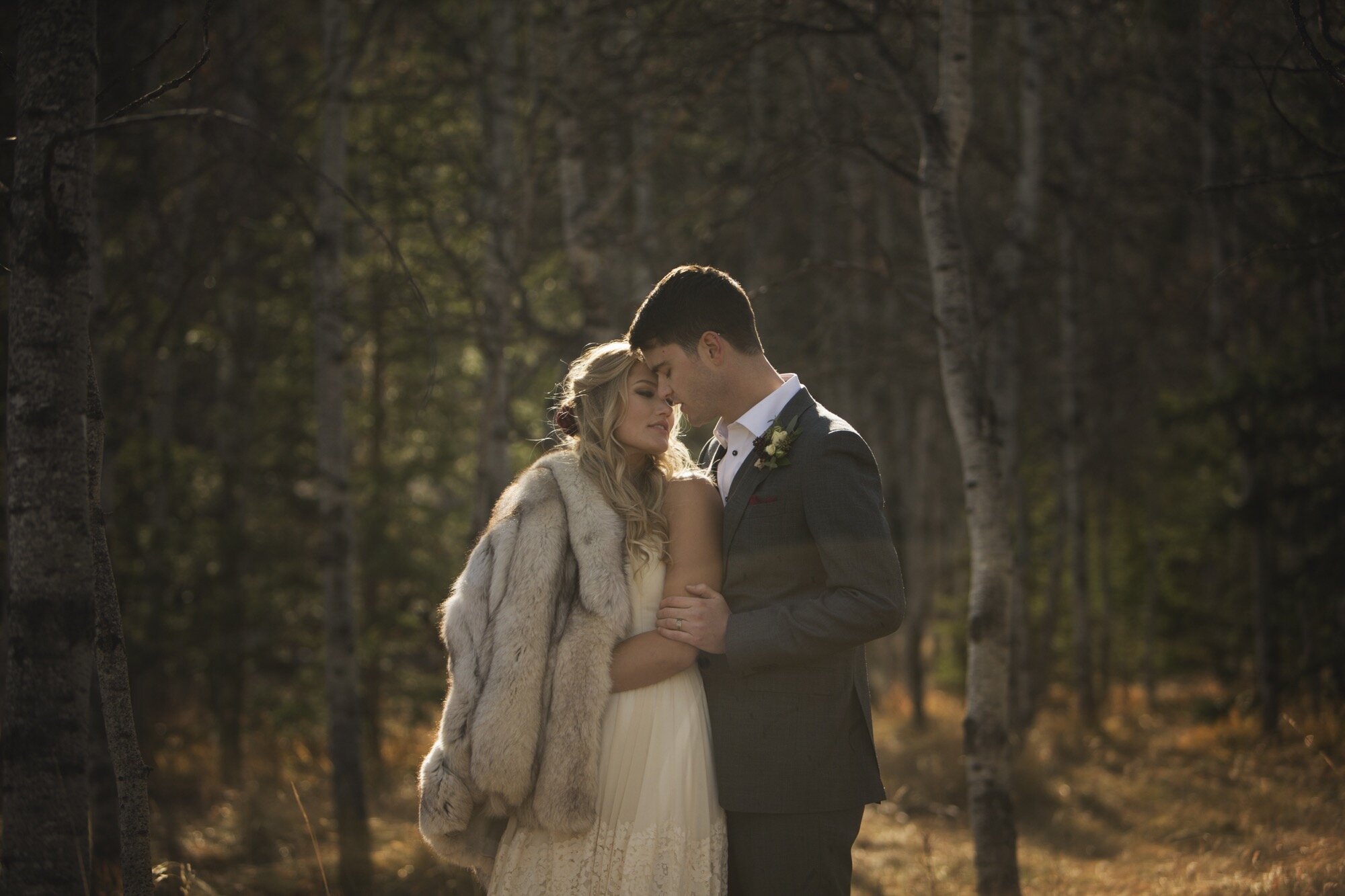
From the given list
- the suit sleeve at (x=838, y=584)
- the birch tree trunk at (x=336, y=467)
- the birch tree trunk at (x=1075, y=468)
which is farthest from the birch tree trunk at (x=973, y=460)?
the birch tree trunk at (x=1075, y=468)

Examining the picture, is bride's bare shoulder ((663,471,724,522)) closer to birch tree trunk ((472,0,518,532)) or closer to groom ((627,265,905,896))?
groom ((627,265,905,896))

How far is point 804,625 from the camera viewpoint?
285 centimetres

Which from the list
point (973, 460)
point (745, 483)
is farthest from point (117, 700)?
point (973, 460)

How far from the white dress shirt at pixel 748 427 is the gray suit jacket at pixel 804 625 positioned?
141 millimetres

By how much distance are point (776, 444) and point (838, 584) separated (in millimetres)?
506

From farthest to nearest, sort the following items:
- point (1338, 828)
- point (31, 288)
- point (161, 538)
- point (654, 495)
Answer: point (161, 538) < point (1338, 828) < point (654, 495) < point (31, 288)

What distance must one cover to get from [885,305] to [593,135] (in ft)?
28.5

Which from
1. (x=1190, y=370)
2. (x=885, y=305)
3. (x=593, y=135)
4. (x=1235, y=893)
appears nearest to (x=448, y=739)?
(x=1235, y=893)

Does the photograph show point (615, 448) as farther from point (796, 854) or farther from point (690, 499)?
point (796, 854)

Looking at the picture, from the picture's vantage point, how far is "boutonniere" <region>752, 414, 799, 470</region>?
3.08 m

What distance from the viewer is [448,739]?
9.71 feet

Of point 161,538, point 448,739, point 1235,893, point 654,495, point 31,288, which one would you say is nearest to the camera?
point 31,288

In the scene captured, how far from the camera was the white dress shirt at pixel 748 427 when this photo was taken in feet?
10.8

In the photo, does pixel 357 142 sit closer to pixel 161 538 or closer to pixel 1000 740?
pixel 161 538
